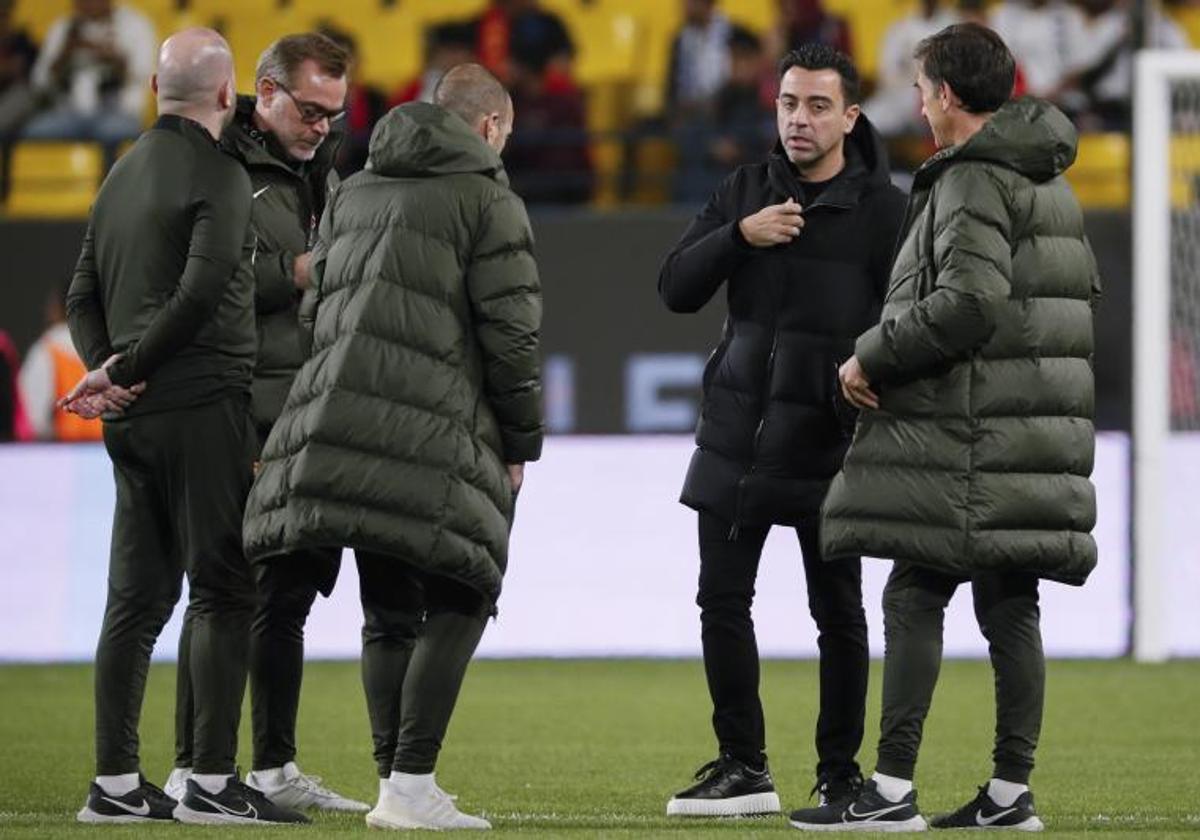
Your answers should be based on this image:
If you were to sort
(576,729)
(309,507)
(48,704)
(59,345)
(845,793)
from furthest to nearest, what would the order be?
(59,345), (48,704), (576,729), (845,793), (309,507)

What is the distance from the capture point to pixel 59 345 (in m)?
11.3

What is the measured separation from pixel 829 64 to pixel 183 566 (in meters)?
1.86

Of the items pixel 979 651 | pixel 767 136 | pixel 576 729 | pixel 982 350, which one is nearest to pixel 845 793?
pixel 982 350

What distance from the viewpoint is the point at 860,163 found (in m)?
5.45

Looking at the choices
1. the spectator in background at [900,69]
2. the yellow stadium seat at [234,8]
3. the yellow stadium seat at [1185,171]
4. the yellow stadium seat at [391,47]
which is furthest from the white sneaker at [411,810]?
the yellow stadium seat at [234,8]

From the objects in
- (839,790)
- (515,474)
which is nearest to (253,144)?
(515,474)

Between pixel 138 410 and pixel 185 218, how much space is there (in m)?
0.42

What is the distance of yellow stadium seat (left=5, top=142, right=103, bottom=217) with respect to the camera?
39.6 ft

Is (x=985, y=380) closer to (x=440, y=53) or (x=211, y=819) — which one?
(x=211, y=819)

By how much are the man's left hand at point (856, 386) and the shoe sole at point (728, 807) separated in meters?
1.02

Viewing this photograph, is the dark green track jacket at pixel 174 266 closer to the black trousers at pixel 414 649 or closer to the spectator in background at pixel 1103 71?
the black trousers at pixel 414 649

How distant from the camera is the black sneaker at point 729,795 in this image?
5.29 metres

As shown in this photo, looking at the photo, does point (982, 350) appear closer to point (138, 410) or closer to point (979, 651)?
point (138, 410)

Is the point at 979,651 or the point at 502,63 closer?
the point at 979,651
